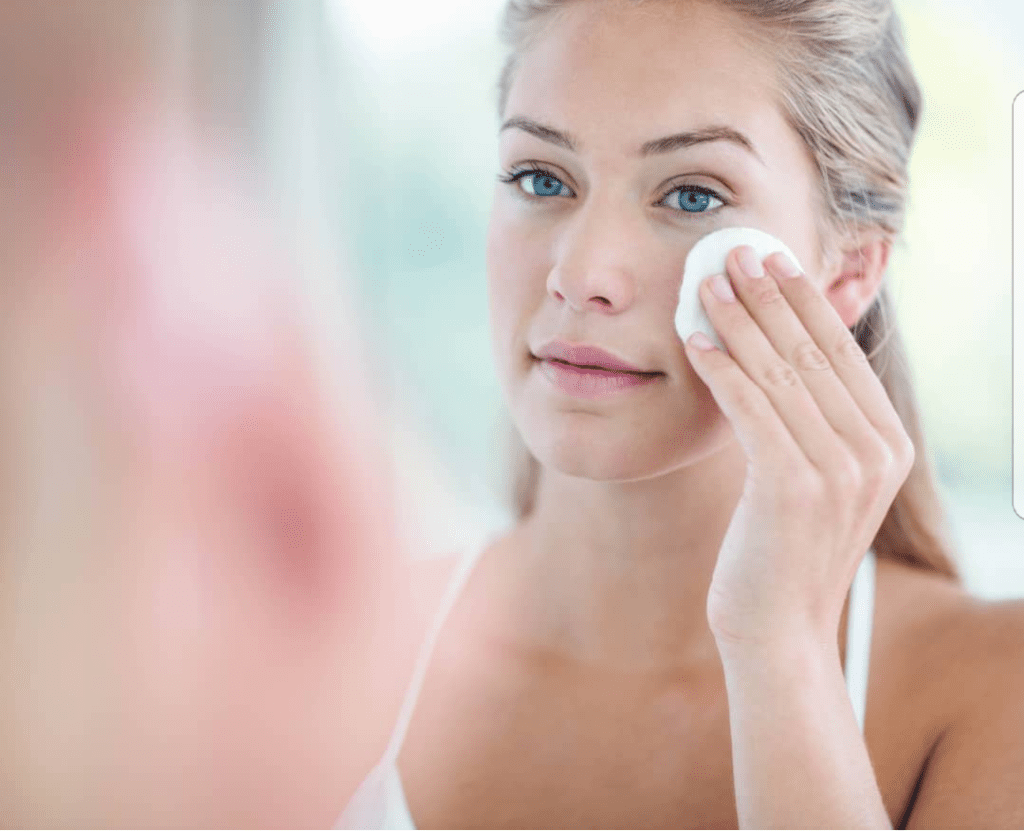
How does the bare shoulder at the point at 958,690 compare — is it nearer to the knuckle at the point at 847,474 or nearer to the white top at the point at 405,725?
the white top at the point at 405,725

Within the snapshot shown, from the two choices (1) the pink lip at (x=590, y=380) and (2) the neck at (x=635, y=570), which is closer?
(1) the pink lip at (x=590, y=380)

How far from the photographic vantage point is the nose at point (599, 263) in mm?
597

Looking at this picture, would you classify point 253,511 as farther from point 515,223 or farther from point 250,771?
point 515,223

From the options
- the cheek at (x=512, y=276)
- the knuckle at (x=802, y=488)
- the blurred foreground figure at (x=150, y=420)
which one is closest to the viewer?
the blurred foreground figure at (x=150, y=420)

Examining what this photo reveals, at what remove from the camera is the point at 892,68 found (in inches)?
26.3

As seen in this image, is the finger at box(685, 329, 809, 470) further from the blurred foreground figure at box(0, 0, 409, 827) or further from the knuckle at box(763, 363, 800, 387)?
the blurred foreground figure at box(0, 0, 409, 827)

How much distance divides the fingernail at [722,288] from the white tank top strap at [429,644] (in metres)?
0.34

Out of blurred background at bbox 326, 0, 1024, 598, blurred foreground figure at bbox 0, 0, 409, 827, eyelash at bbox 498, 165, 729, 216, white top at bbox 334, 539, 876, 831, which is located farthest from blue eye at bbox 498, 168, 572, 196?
white top at bbox 334, 539, 876, 831

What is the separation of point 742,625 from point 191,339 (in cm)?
31

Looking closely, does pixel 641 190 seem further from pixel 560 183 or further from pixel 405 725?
pixel 405 725

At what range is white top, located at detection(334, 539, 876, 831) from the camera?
0.67 m

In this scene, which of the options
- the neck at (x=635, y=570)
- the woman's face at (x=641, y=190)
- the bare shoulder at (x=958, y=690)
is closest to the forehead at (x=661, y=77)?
the woman's face at (x=641, y=190)

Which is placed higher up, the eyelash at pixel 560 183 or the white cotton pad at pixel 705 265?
the eyelash at pixel 560 183

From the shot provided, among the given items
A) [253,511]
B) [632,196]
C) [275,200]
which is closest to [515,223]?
[632,196]
